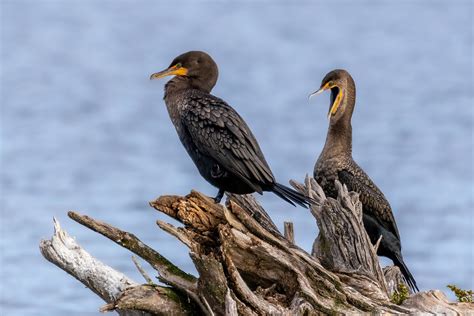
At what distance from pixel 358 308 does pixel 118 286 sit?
7.09ft

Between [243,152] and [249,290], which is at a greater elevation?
[243,152]

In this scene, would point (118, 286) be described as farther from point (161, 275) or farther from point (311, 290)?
point (311, 290)

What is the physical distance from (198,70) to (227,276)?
2.76m

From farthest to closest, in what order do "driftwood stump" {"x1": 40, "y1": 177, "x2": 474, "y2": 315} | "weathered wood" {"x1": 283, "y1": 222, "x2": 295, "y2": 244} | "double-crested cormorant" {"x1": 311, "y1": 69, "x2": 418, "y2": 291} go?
"double-crested cormorant" {"x1": 311, "y1": 69, "x2": 418, "y2": 291}
"weathered wood" {"x1": 283, "y1": 222, "x2": 295, "y2": 244}
"driftwood stump" {"x1": 40, "y1": 177, "x2": 474, "y2": 315}

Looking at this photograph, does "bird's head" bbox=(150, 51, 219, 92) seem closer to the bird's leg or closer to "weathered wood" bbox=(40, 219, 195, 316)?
the bird's leg

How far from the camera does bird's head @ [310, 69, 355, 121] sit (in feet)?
33.3

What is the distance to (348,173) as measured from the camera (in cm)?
980

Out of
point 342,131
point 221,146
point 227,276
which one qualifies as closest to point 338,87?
point 342,131

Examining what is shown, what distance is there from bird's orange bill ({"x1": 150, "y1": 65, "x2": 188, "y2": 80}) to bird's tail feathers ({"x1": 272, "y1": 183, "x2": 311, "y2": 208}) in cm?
199

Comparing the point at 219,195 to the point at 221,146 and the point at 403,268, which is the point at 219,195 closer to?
the point at 221,146

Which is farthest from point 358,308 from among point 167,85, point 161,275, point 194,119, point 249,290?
point 167,85

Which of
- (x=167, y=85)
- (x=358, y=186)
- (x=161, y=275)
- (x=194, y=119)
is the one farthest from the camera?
(x=358, y=186)

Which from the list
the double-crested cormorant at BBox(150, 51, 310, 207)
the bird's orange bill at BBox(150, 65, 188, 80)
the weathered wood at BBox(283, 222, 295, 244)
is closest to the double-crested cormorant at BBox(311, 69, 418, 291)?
the weathered wood at BBox(283, 222, 295, 244)

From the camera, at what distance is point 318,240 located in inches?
325
